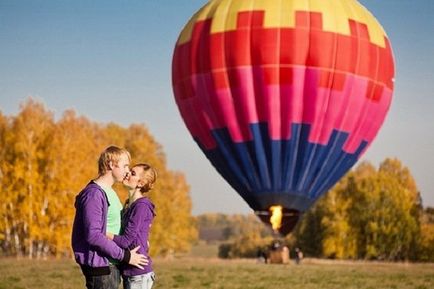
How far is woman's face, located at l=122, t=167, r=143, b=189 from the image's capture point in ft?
21.8

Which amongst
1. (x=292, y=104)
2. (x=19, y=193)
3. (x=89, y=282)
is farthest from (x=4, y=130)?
(x=89, y=282)

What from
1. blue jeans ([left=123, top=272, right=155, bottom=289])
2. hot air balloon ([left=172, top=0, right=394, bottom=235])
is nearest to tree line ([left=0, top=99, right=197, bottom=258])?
hot air balloon ([left=172, top=0, right=394, bottom=235])

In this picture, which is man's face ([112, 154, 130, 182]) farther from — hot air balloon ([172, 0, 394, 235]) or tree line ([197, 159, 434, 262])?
tree line ([197, 159, 434, 262])

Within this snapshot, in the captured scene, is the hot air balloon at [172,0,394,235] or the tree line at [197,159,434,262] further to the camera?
the tree line at [197,159,434,262]

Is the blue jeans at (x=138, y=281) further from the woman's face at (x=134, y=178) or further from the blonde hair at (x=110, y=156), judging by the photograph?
the blonde hair at (x=110, y=156)

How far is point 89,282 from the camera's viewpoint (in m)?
6.20

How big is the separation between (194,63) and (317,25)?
16.2 ft

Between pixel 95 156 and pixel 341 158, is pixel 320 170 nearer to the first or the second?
pixel 341 158

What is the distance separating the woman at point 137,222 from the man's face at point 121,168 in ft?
1.07

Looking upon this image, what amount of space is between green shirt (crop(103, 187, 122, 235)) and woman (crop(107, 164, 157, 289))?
0.25 ft

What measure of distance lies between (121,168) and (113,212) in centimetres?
46

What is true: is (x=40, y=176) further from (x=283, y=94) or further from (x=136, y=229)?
(x=136, y=229)

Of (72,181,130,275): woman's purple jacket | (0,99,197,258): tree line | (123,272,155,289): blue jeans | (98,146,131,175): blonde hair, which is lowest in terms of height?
(123,272,155,289): blue jeans

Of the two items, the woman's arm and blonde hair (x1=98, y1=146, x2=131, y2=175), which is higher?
blonde hair (x1=98, y1=146, x2=131, y2=175)
